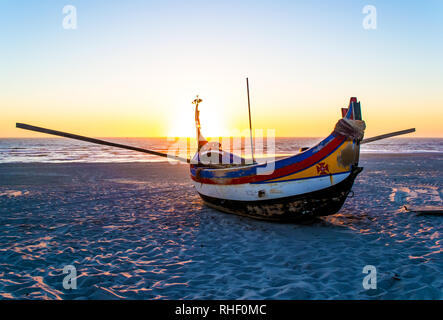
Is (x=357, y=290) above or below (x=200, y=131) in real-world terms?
below

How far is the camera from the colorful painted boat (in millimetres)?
7438

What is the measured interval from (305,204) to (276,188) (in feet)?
2.78

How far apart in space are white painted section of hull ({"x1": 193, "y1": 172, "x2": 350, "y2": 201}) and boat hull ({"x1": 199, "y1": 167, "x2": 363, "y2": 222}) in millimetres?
103

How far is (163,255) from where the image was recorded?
619 cm

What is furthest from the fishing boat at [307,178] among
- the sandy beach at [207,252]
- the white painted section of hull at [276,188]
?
the sandy beach at [207,252]

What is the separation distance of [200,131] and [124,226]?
6.68 metres

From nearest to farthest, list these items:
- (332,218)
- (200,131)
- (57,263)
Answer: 1. (57,263)
2. (332,218)
3. (200,131)

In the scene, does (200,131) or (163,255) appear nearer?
(163,255)

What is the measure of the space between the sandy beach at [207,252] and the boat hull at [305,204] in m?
0.30

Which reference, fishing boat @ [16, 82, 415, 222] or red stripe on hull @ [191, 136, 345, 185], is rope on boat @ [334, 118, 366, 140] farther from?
red stripe on hull @ [191, 136, 345, 185]

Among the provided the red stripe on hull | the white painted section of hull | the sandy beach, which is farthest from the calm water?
the red stripe on hull
